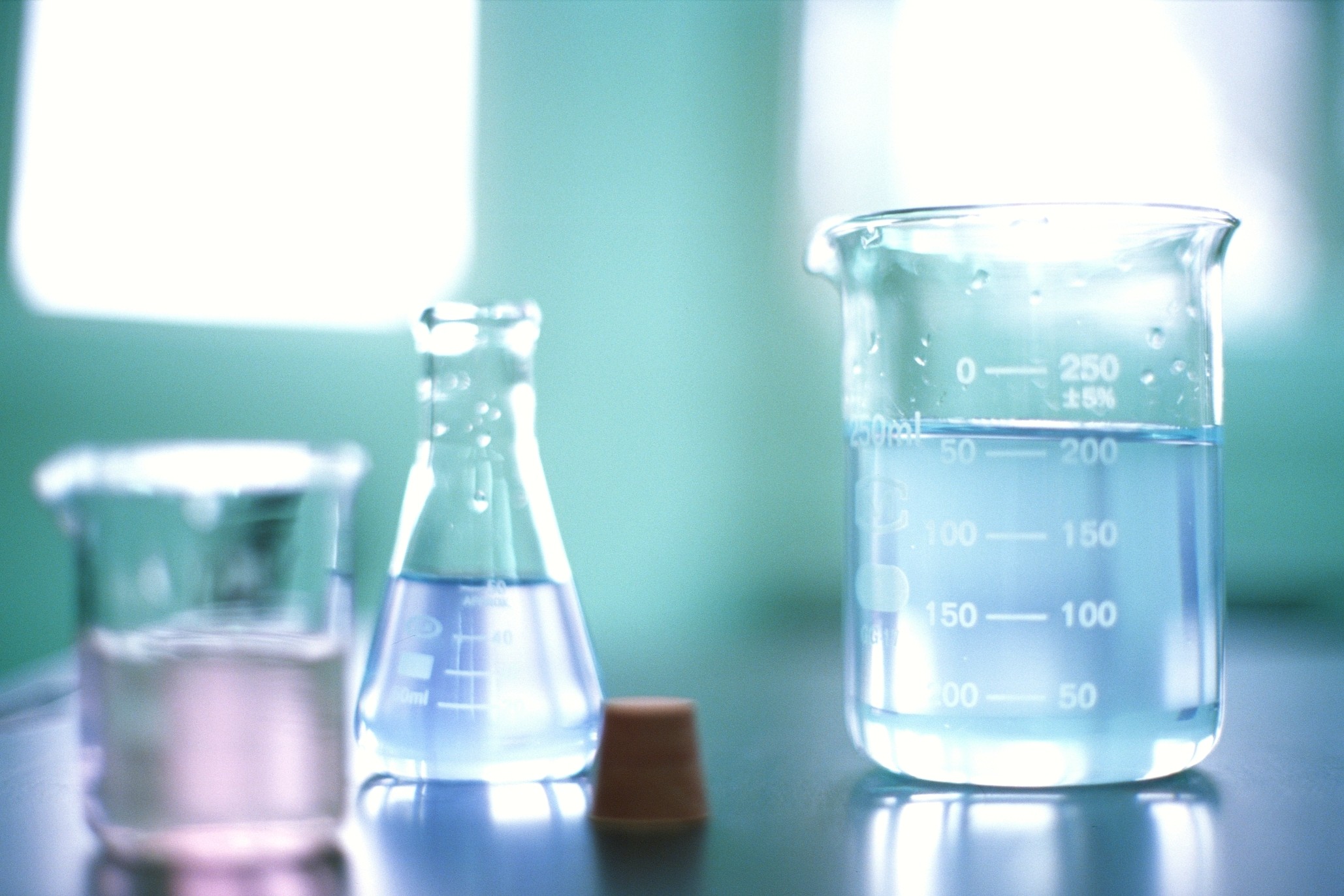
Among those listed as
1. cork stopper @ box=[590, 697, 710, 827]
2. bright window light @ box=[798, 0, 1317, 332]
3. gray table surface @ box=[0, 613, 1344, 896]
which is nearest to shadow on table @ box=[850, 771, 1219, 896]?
gray table surface @ box=[0, 613, 1344, 896]

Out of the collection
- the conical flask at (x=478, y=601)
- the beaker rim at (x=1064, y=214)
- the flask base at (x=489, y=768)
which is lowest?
the flask base at (x=489, y=768)

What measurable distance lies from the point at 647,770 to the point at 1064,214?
1.44ft

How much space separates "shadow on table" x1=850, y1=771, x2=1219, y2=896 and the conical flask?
22 centimetres

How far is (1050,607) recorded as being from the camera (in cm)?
88

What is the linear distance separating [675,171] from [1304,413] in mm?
1144

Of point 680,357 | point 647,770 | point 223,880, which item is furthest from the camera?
point 680,357

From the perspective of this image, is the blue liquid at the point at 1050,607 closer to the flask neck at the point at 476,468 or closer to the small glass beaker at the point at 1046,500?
the small glass beaker at the point at 1046,500

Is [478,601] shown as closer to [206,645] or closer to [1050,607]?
[206,645]

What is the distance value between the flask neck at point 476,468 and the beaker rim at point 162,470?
22 cm

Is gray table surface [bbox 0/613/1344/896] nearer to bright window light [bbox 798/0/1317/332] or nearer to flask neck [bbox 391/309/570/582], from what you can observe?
flask neck [bbox 391/309/570/582]

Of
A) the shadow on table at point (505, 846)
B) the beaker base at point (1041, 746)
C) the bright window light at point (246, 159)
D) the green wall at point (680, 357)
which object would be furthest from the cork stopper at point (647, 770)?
the bright window light at point (246, 159)

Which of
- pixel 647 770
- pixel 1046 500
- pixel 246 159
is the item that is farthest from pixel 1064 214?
pixel 246 159

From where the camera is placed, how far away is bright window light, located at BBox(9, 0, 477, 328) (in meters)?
2.18

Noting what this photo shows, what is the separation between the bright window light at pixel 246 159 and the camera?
2182mm
